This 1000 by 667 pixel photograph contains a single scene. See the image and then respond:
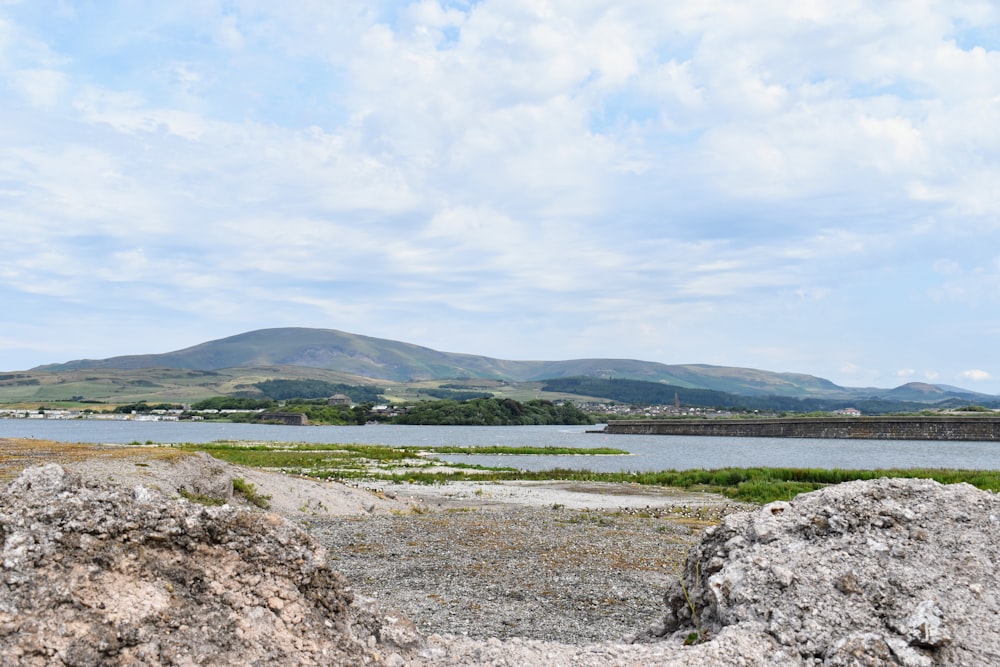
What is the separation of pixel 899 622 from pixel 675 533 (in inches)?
605

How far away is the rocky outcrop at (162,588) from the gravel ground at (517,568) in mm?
3476

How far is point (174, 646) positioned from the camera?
6.13m

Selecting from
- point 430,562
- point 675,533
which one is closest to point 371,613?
point 430,562

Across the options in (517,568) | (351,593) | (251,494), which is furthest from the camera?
(251,494)

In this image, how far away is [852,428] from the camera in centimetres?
13825

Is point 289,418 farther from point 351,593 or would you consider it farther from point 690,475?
point 351,593

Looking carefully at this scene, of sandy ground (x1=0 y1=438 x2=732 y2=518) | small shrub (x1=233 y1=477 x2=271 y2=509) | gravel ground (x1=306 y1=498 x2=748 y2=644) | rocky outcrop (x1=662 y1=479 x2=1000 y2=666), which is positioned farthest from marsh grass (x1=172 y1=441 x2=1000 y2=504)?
rocky outcrop (x1=662 y1=479 x2=1000 y2=666)

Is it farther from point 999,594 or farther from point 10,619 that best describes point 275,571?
point 999,594

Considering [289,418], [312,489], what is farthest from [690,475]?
[289,418]

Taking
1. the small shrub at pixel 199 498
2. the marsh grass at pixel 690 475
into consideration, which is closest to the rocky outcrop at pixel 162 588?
the small shrub at pixel 199 498

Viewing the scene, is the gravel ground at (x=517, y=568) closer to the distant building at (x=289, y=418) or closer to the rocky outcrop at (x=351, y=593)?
the rocky outcrop at (x=351, y=593)

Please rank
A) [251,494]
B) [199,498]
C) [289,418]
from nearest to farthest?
[199,498] < [251,494] < [289,418]

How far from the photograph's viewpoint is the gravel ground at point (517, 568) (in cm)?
1116

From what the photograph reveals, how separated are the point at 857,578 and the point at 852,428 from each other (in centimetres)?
14553
